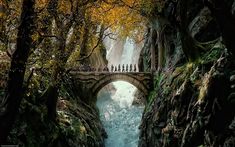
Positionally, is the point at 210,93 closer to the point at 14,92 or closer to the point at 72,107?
the point at 14,92

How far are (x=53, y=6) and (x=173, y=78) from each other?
10.5 metres

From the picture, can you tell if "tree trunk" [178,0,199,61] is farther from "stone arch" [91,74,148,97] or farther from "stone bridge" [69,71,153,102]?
"stone arch" [91,74,148,97]

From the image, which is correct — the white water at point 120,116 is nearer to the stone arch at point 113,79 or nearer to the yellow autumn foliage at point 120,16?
the stone arch at point 113,79

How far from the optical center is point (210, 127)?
15398mm

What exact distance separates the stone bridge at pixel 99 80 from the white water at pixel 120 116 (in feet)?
13.7

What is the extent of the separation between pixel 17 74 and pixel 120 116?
107 feet

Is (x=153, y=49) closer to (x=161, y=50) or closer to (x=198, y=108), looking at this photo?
(x=161, y=50)

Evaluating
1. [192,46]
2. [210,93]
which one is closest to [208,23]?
[192,46]

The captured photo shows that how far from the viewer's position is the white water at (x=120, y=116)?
3569cm

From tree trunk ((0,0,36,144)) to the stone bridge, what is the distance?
24.8m

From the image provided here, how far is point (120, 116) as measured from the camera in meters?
43.2

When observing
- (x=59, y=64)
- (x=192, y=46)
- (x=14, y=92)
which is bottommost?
(x=14, y=92)

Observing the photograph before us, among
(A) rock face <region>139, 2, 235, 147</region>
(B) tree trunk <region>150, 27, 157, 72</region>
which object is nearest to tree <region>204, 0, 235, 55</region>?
(A) rock face <region>139, 2, 235, 147</region>

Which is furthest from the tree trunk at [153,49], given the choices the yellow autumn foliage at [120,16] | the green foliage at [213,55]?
the green foliage at [213,55]
